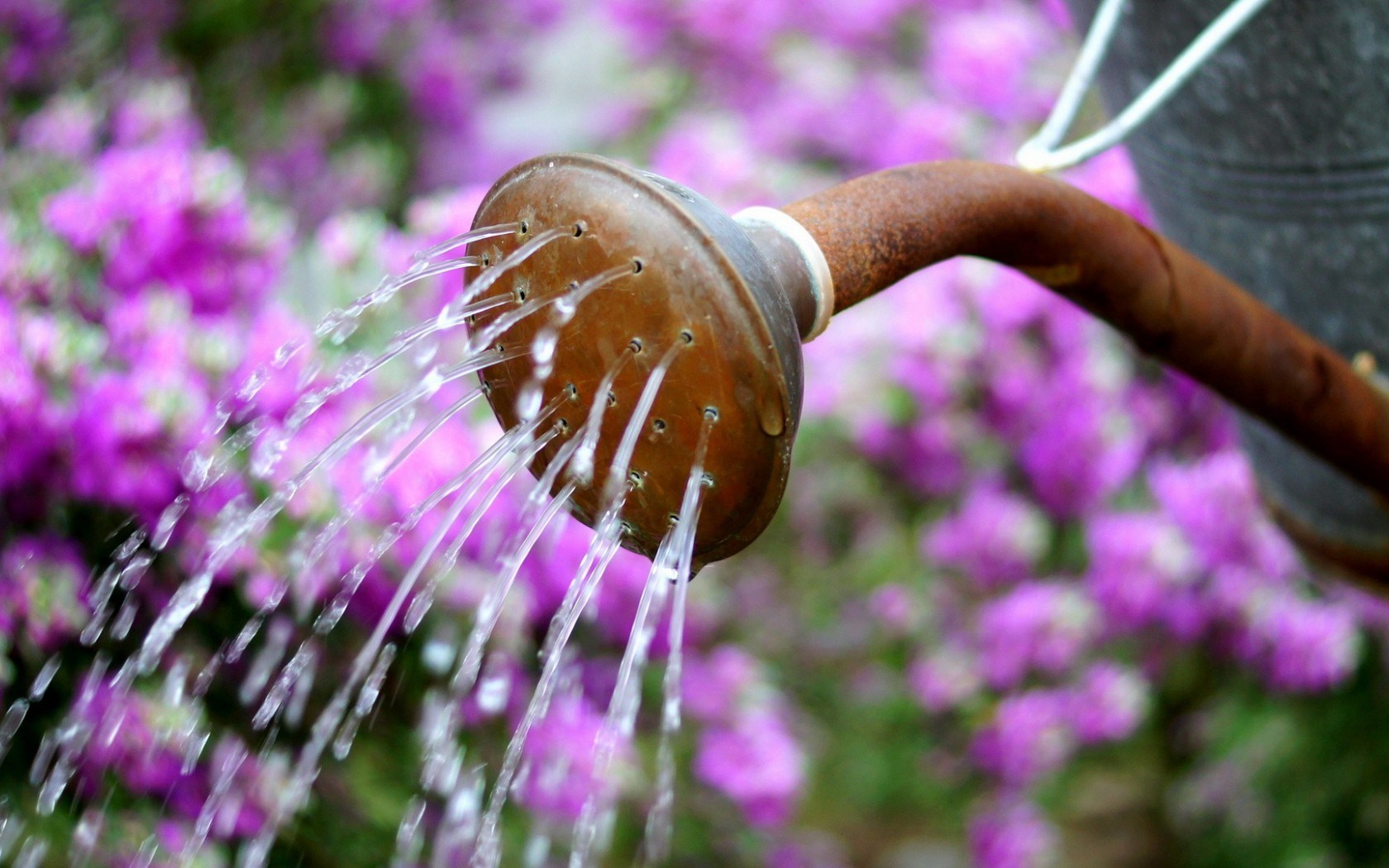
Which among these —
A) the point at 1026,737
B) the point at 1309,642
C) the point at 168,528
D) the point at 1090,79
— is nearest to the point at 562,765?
the point at 168,528

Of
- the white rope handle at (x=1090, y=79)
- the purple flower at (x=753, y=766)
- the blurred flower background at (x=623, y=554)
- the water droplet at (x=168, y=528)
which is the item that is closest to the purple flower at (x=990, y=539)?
the blurred flower background at (x=623, y=554)

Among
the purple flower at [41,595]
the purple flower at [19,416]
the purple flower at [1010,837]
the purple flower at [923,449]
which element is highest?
the purple flower at [19,416]

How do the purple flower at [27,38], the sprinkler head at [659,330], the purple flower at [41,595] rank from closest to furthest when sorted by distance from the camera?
1. the sprinkler head at [659,330]
2. the purple flower at [41,595]
3. the purple flower at [27,38]

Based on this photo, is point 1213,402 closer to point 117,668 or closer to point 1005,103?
point 1005,103

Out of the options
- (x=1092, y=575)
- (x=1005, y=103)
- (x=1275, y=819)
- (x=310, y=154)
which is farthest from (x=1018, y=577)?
(x=310, y=154)

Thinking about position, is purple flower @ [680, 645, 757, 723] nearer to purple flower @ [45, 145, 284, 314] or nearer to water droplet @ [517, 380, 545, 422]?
purple flower @ [45, 145, 284, 314]

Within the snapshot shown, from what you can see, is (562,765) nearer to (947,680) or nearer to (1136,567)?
(947,680)

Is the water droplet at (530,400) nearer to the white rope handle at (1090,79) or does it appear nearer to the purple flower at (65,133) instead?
the white rope handle at (1090,79)
